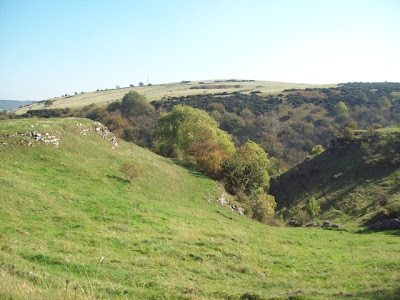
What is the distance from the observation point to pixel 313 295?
980cm

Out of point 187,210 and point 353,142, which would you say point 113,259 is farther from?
point 353,142

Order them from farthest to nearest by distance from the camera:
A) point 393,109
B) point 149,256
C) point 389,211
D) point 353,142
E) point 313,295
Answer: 1. point 393,109
2. point 353,142
3. point 389,211
4. point 149,256
5. point 313,295

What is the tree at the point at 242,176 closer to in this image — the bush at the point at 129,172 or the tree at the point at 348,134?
the bush at the point at 129,172

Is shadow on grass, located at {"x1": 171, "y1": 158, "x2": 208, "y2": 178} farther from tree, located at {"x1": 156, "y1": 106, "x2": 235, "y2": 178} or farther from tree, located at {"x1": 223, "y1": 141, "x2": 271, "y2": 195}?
tree, located at {"x1": 223, "y1": 141, "x2": 271, "y2": 195}

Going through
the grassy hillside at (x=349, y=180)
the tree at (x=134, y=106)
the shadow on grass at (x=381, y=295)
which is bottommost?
the grassy hillside at (x=349, y=180)

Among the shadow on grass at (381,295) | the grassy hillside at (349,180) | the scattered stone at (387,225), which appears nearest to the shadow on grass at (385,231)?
the scattered stone at (387,225)

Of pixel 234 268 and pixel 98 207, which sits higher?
pixel 98 207

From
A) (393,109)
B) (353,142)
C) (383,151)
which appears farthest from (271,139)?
(393,109)

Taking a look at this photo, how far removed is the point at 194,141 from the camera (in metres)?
48.9

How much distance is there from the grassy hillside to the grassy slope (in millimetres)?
14267

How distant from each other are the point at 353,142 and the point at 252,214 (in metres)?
34.8

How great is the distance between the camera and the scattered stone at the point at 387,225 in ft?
95.4

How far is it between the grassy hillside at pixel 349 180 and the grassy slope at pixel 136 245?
14.3 metres

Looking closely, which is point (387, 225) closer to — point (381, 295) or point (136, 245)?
point (381, 295)
